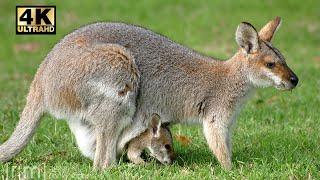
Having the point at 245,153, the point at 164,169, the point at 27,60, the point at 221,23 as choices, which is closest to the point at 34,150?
the point at 164,169

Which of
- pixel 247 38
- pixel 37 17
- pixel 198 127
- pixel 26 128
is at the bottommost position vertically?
pixel 198 127

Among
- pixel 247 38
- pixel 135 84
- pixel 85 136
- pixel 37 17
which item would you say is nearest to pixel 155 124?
pixel 135 84

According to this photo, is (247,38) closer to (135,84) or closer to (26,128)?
(135,84)

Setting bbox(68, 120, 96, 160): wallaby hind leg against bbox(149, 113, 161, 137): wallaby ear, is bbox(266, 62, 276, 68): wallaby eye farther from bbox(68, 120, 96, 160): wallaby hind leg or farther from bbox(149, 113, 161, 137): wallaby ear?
bbox(68, 120, 96, 160): wallaby hind leg

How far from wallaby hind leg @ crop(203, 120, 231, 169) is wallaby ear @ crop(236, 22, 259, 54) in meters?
0.82

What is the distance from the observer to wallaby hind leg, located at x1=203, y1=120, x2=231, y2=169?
22.4 feet

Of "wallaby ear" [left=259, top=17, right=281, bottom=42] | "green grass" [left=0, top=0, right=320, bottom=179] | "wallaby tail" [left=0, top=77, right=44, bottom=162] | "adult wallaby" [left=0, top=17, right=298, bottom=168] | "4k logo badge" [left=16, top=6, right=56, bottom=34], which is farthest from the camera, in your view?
"4k logo badge" [left=16, top=6, right=56, bottom=34]

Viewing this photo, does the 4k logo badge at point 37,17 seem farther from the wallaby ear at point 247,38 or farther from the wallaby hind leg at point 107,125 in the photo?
the wallaby ear at point 247,38

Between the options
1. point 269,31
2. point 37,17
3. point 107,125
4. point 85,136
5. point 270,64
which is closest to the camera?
point 107,125

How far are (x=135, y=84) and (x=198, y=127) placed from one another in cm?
178

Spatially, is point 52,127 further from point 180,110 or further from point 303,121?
point 303,121

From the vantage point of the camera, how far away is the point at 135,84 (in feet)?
22.4

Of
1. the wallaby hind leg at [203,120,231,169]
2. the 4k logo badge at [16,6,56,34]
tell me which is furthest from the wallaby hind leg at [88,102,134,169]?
the 4k logo badge at [16,6,56,34]

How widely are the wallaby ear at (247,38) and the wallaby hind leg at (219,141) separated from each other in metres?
0.82
